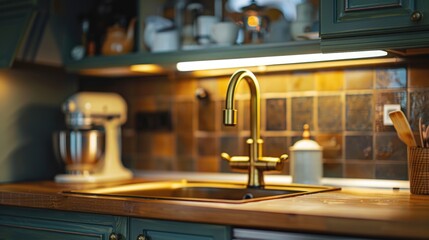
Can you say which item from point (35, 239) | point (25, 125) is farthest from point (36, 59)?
point (35, 239)

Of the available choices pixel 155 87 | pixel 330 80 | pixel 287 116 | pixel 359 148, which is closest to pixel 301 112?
pixel 287 116

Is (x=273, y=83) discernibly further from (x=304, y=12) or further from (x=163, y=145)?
(x=163, y=145)

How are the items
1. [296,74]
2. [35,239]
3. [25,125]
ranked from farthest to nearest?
[25,125]
[296,74]
[35,239]

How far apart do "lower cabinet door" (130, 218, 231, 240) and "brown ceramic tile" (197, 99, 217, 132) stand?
0.85 m

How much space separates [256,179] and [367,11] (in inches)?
27.2

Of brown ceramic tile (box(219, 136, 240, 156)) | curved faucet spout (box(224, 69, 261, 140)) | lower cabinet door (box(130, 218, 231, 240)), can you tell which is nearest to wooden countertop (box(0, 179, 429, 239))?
lower cabinet door (box(130, 218, 231, 240))

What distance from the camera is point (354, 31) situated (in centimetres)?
197

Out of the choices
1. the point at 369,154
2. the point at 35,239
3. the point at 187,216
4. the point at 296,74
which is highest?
the point at 296,74

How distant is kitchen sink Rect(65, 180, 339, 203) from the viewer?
2209 mm

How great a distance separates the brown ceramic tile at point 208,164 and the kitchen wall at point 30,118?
626 millimetres

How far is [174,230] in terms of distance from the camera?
1.83 metres

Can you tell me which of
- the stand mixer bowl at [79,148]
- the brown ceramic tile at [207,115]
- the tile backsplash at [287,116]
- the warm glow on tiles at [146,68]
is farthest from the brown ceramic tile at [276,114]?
the stand mixer bowl at [79,148]

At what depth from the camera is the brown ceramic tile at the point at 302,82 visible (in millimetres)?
2471

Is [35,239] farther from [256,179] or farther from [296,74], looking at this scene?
[296,74]
